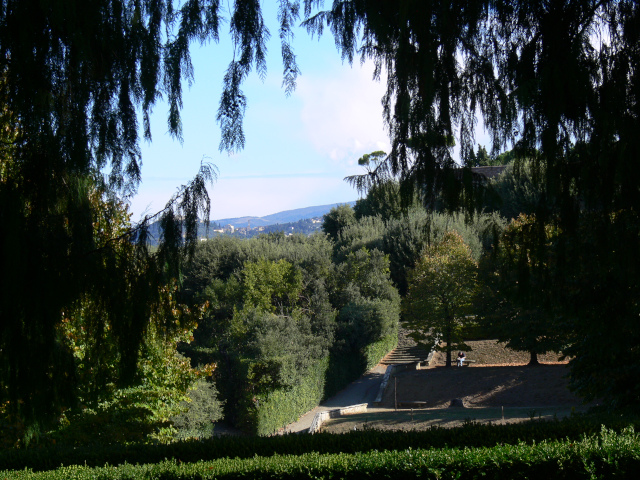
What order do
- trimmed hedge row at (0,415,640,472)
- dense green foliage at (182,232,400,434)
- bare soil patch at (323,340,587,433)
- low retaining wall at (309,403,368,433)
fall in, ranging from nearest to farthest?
trimmed hedge row at (0,415,640,472)
bare soil patch at (323,340,587,433)
low retaining wall at (309,403,368,433)
dense green foliage at (182,232,400,434)

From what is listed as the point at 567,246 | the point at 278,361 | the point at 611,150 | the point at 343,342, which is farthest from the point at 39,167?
the point at 343,342

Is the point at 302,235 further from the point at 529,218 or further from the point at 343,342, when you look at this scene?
the point at 529,218

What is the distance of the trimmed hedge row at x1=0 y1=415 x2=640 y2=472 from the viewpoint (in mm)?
6445

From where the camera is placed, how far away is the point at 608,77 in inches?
163

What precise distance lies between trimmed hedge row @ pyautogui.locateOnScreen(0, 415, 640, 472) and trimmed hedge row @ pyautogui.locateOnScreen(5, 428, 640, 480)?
0.88 meters

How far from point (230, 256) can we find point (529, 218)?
97.4ft

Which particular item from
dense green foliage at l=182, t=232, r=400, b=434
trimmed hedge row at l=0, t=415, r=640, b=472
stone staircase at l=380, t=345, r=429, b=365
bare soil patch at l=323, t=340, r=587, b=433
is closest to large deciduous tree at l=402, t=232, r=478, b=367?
bare soil patch at l=323, t=340, r=587, b=433

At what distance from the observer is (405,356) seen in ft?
108

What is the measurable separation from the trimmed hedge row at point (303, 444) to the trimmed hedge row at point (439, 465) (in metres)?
0.88

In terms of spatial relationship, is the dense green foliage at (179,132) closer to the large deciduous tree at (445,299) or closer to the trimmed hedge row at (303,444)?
the trimmed hedge row at (303,444)

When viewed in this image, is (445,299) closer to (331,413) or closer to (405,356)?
(405,356)

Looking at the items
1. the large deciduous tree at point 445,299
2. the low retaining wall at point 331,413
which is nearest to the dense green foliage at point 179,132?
the low retaining wall at point 331,413

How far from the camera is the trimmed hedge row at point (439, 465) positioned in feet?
16.2

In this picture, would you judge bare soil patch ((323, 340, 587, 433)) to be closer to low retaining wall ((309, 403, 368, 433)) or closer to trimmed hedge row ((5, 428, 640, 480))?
low retaining wall ((309, 403, 368, 433))
